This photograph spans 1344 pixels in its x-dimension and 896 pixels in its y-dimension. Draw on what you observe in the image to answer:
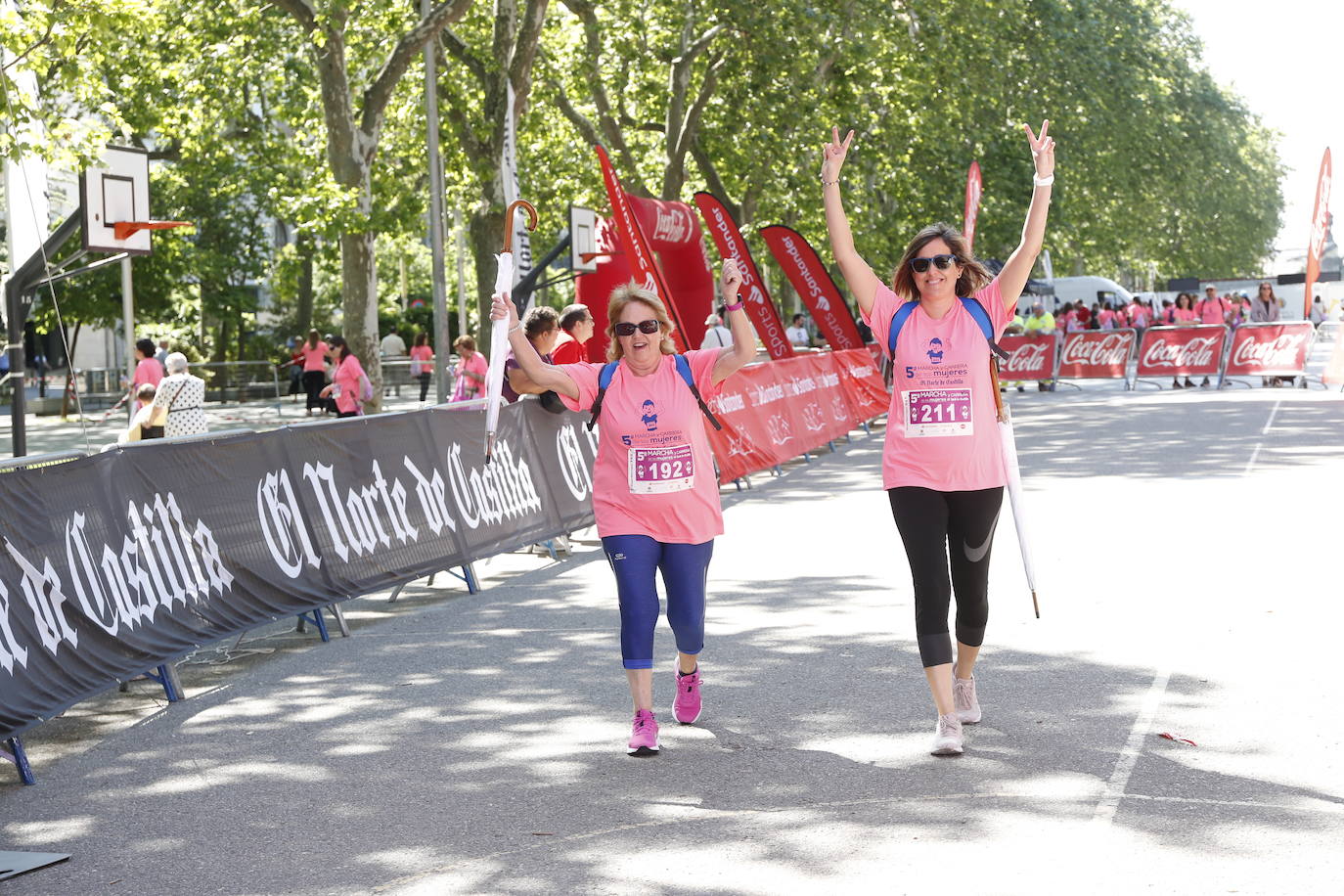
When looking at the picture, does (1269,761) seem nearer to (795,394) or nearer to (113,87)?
(795,394)

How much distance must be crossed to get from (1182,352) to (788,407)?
1543cm

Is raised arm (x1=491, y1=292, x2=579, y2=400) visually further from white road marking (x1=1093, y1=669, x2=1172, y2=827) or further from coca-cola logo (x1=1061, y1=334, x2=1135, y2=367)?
coca-cola logo (x1=1061, y1=334, x2=1135, y2=367)

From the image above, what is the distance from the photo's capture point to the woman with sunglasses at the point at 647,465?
6.39 m

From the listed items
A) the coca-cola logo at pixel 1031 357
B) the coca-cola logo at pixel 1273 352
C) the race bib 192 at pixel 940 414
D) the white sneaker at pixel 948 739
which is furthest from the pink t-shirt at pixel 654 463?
the coca-cola logo at pixel 1031 357

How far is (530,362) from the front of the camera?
6324mm

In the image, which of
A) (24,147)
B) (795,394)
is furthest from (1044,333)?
(24,147)

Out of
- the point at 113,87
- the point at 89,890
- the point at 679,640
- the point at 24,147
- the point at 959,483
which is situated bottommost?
the point at 89,890

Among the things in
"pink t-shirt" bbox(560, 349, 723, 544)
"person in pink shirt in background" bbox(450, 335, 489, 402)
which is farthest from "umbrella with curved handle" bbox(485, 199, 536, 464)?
"person in pink shirt in background" bbox(450, 335, 489, 402)

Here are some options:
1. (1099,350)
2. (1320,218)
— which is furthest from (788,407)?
(1099,350)

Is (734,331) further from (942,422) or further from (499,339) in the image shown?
(499,339)

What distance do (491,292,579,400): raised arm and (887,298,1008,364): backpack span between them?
46.9 inches

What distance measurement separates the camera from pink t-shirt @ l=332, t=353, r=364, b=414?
70.2 feet

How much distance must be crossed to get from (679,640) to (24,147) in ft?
33.1

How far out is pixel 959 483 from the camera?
241 inches
